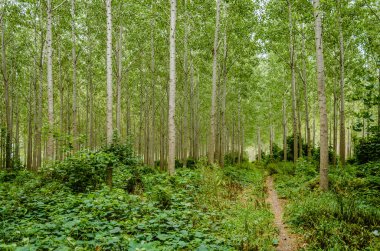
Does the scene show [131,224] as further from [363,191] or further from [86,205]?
[363,191]

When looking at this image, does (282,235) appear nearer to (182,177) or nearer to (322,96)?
(182,177)

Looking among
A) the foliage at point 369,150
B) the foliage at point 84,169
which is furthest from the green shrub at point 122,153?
the foliage at point 369,150

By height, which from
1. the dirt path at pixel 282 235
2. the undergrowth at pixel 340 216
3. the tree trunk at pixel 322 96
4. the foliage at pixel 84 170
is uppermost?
the tree trunk at pixel 322 96

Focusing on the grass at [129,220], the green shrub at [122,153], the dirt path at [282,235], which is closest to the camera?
the grass at [129,220]

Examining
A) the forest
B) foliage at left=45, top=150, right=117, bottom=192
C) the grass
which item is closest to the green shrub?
the forest

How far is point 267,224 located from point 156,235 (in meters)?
2.99

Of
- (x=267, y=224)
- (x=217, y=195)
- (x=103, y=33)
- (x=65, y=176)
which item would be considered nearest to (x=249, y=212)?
(x=267, y=224)

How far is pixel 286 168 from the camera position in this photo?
16062 mm

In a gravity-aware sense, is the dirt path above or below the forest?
below

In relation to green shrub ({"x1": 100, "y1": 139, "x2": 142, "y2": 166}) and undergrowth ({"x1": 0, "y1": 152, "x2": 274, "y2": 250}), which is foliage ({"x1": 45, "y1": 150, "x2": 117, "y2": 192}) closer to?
undergrowth ({"x1": 0, "y1": 152, "x2": 274, "y2": 250})

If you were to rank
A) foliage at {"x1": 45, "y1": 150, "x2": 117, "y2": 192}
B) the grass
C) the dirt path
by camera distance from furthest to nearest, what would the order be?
1. foliage at {"x1": 45, "y1": 150, "x2": 117, "y2": 192}
2. the dirt path
3. the grass

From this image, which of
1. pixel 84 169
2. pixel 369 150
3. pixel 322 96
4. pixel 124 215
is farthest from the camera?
pixel 369 150

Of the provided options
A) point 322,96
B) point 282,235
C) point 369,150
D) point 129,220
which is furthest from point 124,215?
point 369,150

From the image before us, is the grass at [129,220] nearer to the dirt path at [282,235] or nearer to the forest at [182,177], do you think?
the forest at [182,177]
